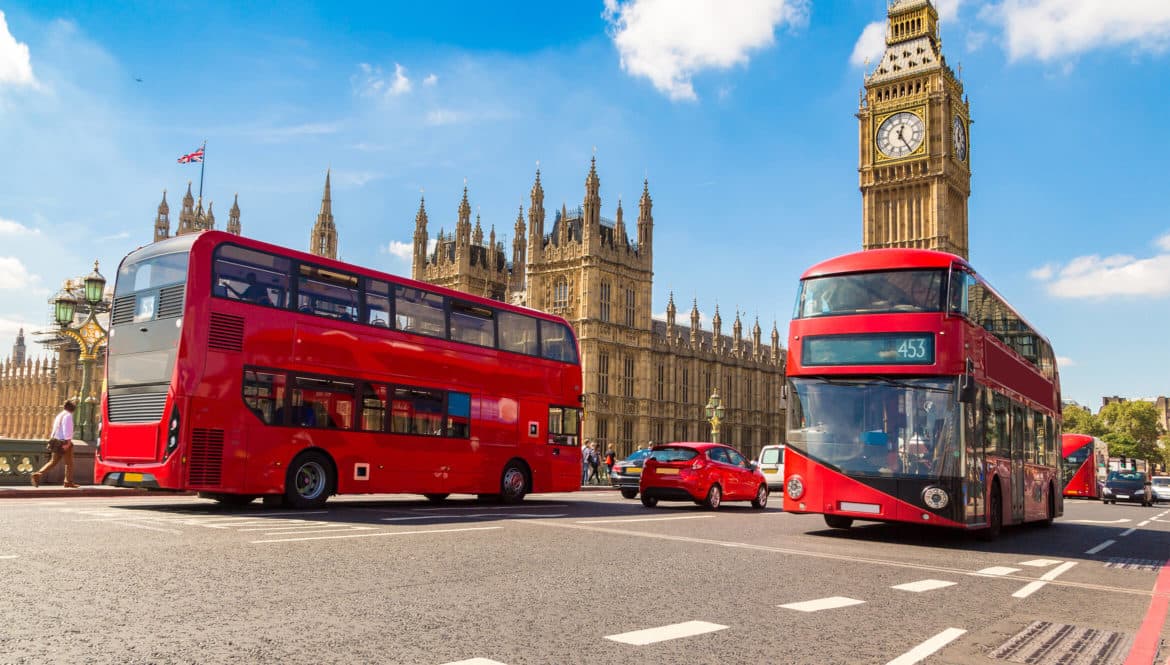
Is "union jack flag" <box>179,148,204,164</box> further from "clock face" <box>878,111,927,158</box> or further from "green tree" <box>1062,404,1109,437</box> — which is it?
"green tree" <box>1062,404,1109,437</box>

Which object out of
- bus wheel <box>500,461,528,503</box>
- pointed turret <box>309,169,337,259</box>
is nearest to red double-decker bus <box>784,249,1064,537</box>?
bus wheel <box>500,461,528,503</box>

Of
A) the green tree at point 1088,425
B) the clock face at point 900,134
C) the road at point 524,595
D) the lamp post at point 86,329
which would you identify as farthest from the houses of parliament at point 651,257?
the green tree at point 1088,425

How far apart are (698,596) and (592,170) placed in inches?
1934

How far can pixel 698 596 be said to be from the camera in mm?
6797

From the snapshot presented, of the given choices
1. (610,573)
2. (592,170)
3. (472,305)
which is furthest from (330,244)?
(610,573)

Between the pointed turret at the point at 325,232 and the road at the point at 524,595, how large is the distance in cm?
5341

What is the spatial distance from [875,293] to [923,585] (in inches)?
212

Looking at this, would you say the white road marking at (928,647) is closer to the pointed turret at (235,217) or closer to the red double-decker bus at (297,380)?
the red double-decker bus at (297,380)

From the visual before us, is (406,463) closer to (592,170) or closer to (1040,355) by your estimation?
(1040,355)

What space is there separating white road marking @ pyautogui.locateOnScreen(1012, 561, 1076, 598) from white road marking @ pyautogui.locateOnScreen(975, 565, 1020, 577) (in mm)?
324

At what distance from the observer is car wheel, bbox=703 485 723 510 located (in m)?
18.9

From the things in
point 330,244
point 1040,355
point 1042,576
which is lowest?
point 1042,576

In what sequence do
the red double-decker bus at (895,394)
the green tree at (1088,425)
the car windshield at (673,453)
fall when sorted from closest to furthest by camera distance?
1. the red double-decker bus at (895,394)
2. the car windshield at (673,453)
3. the green tree at (1088,425)

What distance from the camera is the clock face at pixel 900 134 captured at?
219 ft
